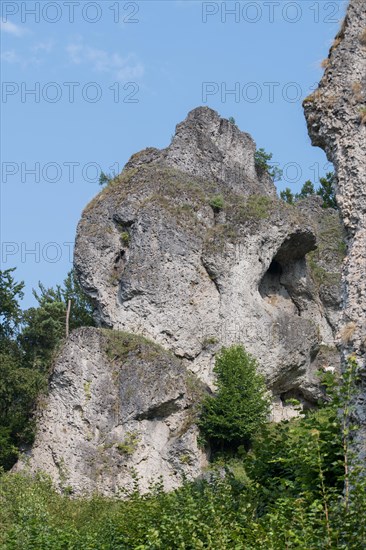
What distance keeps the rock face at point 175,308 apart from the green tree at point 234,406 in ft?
2.40

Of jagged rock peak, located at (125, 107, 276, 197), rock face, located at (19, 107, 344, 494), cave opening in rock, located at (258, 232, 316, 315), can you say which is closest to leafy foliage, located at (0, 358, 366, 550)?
rock face, located at (19, 107, 344, 494)

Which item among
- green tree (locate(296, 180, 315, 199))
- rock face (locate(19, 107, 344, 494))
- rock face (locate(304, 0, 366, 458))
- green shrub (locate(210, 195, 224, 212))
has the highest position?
green tree (locate(296, 180, 315, 199))

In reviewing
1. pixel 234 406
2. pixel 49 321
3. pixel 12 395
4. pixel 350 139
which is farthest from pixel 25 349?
pixel 350 139

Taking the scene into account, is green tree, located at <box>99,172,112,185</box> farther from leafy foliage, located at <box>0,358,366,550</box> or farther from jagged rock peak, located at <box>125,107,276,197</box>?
leafy foliage, located at <box>0,358,366,550</box>

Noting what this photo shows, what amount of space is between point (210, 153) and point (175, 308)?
8.82 metres

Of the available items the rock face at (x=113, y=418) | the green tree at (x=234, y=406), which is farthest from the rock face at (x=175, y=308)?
the green tree at (x=234, y=406)

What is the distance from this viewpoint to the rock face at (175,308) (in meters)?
35.7

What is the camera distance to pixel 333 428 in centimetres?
1264

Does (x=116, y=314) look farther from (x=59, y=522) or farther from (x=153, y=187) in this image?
(x=59, y=522)

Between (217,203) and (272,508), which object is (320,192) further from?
(272,508)

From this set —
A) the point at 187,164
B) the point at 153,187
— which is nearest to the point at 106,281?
the point at 153,187

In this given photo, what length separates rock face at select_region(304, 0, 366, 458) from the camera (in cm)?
1247

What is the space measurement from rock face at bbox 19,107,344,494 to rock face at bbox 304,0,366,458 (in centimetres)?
2118

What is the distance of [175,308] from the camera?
39.9 meters
